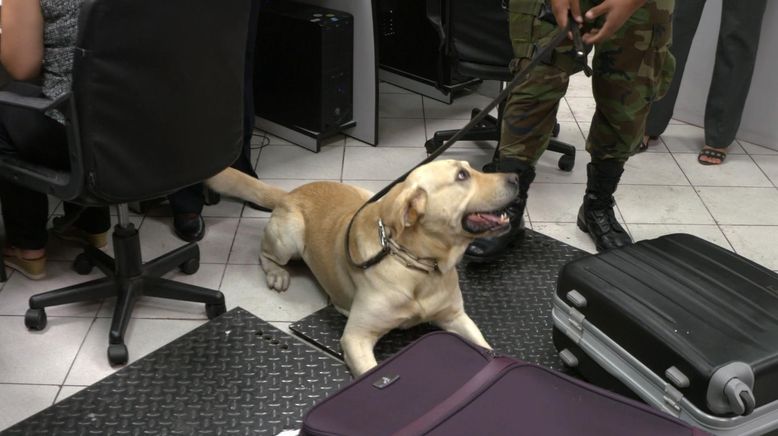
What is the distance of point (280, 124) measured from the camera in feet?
11.7

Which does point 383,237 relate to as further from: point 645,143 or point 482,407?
point 645,143

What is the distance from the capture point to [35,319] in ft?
7.32

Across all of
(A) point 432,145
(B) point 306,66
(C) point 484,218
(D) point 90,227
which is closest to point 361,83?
(B) point 306,66

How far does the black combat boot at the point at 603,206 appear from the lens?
275 centimetres

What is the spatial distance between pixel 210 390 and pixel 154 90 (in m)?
0.80

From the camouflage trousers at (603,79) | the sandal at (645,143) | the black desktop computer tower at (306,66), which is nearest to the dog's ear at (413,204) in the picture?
the camouflage trousers at (603,79)

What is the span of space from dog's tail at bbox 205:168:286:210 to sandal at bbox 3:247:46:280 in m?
0.60

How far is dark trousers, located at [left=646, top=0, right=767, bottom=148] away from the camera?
11.0 feet

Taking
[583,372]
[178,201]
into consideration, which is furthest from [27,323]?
[583,372]

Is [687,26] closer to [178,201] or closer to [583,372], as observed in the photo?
[583,372]

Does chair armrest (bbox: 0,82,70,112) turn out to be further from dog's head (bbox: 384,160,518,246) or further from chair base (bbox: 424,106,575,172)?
chair base (bbox: 424,106,575,172)

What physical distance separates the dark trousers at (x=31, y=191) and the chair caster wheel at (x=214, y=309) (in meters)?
0.59

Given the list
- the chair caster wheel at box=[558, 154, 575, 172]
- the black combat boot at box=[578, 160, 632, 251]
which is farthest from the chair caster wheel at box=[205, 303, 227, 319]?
the chair caster wheel at box=[558, 154, 575, 172]

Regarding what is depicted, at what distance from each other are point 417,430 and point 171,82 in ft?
3.31
